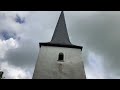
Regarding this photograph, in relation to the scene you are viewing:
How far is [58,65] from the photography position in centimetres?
2041

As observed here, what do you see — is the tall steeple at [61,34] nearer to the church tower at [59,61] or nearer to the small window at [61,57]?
the church tower at [59,61]

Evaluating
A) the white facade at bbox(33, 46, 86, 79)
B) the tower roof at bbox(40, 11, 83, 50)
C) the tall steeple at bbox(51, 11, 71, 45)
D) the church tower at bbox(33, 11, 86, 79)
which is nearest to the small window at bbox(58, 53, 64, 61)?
the church tower at bbox(33, 11, 86, 79)

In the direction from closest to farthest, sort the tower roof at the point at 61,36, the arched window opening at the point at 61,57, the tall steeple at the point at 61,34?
the arched window opening at the point at 61,57, the tower roof at the point at 61,36, the tall steeple at the point at 61,34

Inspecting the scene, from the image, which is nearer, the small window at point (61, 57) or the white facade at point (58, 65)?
the white facade at point (58, 65)

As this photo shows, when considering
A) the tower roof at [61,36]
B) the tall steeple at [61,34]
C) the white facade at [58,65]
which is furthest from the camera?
the tall steeple at [61,34]

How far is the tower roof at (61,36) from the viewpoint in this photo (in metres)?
22.9

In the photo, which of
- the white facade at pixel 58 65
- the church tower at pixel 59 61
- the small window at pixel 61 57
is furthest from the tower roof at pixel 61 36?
the small window at pixel 61 57

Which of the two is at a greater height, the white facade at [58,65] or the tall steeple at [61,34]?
the tall steeple at [61,34]

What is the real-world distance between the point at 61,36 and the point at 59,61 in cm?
526

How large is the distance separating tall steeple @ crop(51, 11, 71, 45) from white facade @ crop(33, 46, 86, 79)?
1.73 metres
